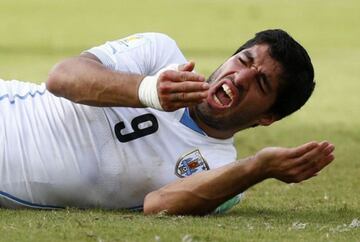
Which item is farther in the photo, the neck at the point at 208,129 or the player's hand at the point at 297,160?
the neck at the point at 208,129

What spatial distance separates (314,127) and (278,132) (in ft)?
2.27

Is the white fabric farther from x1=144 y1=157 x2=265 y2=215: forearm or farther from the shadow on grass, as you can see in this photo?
the shadow on grass

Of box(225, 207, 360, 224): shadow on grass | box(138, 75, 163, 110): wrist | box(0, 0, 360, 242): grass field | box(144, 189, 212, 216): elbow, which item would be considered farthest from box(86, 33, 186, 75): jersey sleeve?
box(225, 207, 360, 224): shadow on grass

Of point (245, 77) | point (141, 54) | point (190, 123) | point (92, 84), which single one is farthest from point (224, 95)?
point (92, 84)

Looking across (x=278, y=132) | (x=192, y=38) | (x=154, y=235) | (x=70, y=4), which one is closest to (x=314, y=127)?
(x=278, y=132)

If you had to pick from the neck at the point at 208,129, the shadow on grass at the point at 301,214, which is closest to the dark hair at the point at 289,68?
the neck at the point at 208,129

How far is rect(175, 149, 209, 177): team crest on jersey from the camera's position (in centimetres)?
692

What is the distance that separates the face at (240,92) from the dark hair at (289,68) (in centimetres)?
5

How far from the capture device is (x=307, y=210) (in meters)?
7.43

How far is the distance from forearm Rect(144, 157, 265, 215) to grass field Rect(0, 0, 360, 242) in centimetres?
11

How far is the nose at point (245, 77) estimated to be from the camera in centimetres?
670

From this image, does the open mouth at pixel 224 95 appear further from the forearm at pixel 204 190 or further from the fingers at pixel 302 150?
the fingers at pixel 302 150

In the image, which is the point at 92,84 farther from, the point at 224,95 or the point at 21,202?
the point at 21,202

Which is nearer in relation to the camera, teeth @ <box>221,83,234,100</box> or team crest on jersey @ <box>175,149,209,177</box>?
teeth @ <box>221,83,234,100</box>
